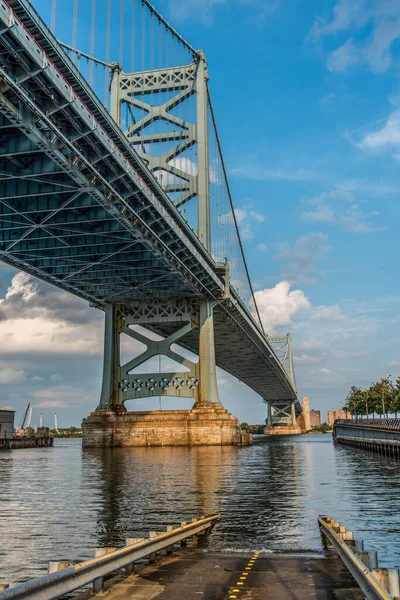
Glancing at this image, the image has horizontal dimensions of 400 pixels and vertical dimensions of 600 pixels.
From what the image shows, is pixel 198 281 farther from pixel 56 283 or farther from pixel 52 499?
pixel 52 499

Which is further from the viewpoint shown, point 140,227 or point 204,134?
point 204,134

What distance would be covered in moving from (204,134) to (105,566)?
204ft

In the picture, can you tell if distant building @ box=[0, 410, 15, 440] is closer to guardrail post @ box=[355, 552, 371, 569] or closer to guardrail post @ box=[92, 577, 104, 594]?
guardrail post @ box=[92, 577, 104, 594]

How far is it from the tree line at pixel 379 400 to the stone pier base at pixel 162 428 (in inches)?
1818

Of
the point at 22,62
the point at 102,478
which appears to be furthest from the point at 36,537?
the point at 22,62

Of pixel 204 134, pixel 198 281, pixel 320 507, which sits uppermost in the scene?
pixel 204 134

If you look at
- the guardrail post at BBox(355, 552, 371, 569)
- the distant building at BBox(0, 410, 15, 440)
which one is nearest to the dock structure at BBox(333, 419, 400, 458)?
the guardrail post at BBox(355, 552, 371, 569)

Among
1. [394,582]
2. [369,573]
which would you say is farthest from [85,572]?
[394,582]

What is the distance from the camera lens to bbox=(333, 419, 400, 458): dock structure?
51.0 m

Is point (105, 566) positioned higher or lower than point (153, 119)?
lower

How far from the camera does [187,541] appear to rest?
11930 mm

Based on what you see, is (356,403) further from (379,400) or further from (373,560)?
(373,560)

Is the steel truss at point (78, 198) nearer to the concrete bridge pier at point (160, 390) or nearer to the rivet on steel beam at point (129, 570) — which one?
the concrete bridge pier at point (160, 390)

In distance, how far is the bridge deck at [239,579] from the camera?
710cm
